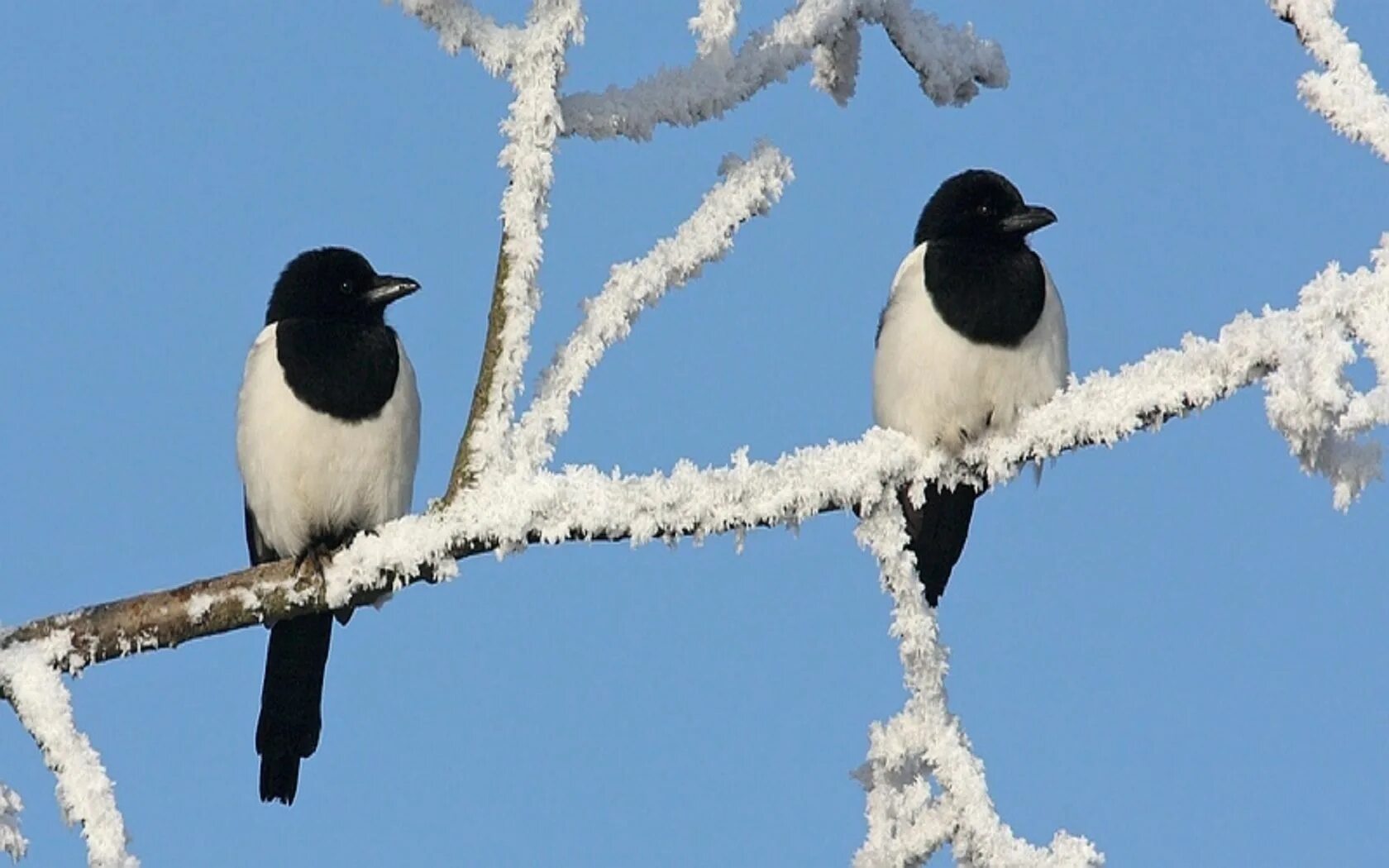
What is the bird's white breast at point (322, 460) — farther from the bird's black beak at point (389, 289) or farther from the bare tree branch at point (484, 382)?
the bare tree branch at point (484, 382)

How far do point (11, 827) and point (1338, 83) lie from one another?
211cm

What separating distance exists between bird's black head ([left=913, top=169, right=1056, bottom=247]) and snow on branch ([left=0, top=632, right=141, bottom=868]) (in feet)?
8.37

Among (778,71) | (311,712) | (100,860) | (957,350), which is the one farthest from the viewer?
(311,712)

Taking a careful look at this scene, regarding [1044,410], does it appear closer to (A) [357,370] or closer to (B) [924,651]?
(B) [924,651]

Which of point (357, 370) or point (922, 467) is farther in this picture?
point (357, 370)

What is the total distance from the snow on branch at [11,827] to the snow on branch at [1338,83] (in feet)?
6.72

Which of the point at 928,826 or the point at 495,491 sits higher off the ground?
the point at 495,491

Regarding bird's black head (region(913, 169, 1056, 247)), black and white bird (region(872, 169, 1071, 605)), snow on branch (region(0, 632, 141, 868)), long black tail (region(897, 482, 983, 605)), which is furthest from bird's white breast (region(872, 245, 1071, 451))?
snow on branch (region(0, 632, 141, 868))

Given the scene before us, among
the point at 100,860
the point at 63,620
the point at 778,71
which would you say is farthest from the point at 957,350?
the point at 100,860

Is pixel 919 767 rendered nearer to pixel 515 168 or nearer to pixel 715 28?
pixel 515 168

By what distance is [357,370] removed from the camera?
4.97m

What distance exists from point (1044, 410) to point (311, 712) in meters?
2.48

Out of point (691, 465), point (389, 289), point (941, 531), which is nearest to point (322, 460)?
point (389, 289)

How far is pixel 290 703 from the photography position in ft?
16.6
